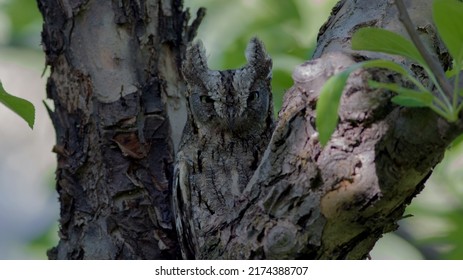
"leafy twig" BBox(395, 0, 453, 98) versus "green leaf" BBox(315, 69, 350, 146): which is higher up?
"leafy twig" BBox(395, 0, 453, 98)

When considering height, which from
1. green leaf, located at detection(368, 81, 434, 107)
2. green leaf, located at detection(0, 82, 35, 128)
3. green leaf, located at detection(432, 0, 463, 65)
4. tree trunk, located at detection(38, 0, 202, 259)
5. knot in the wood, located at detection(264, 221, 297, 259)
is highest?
tree trunk, located at detection(38, 0, 202, 259)

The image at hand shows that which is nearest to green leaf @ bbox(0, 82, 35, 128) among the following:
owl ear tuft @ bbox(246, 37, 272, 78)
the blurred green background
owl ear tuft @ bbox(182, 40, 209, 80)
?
owl ear tuft @ bbox(182, 40, 209, 80)

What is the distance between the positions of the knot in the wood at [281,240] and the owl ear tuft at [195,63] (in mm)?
961

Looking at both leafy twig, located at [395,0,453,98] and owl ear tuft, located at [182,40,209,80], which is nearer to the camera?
leafy twig, located at [395,0,453,98]

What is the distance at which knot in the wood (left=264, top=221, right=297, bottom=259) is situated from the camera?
1638mm

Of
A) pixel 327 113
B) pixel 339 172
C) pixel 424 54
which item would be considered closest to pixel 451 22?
pixel 424 54

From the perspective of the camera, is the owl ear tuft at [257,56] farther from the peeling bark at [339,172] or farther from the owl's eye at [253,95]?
the peeling bark at [339,172]

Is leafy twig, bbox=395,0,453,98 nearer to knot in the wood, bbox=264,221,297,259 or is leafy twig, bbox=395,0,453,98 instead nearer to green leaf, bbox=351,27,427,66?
green leaf, bbox=351,27,427,66

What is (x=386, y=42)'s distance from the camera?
1.34m

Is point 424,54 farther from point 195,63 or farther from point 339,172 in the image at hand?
point 195,63

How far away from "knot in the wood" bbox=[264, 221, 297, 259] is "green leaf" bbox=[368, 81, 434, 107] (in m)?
0.46

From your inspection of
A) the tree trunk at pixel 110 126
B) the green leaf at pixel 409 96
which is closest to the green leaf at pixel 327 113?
the green leaf at pixel 409 96

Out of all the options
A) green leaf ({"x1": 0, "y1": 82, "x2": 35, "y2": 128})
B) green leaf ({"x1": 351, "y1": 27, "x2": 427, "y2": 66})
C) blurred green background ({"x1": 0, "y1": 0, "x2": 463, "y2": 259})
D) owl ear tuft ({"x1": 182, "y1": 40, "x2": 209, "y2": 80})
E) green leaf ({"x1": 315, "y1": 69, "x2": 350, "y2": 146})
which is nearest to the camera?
green leaf ({"x1": 315, "y1": 69, "x2": 350, "y2": 146})
